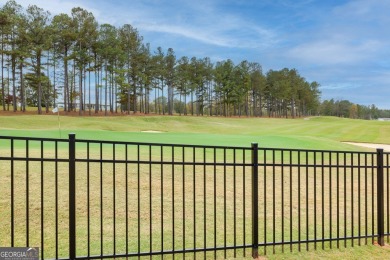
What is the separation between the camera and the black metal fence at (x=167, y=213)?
13.0 ft

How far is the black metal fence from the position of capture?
3967 millimetres

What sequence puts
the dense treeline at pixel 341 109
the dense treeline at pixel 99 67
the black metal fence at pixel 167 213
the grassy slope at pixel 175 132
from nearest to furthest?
the black metal fence at pixel 167 213, the grassy slope at pixel 175 132, the dense treeline at pixel 99 67, the dense treeline at pixel 341 109

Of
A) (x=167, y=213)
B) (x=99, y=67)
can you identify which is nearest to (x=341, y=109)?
(x=99, y=67)

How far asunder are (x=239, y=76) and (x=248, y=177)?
6415 cm

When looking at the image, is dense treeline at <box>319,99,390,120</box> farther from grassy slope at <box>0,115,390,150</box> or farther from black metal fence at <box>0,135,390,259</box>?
black metal fence at <box>0,135,390,259</box>

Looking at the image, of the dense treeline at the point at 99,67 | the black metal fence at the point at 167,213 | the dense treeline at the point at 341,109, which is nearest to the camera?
the black metal fence at the point at 167,213

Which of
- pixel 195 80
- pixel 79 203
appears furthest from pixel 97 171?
pixel 195 80

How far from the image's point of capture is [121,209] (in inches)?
254

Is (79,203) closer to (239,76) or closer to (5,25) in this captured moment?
(5,25)

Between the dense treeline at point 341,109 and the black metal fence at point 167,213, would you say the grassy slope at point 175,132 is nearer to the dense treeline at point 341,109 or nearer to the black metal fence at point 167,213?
the black metal fence at point 167,213

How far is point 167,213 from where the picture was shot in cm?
646

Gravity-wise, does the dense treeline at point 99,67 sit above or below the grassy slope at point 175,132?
above

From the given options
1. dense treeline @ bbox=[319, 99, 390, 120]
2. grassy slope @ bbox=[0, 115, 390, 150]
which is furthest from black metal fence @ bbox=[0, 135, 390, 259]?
dense treeline @ bbox=[319, 99, 390, 120]

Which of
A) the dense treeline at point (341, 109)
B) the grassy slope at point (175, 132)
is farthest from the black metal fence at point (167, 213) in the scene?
the dense treeline at point (341, 109)
